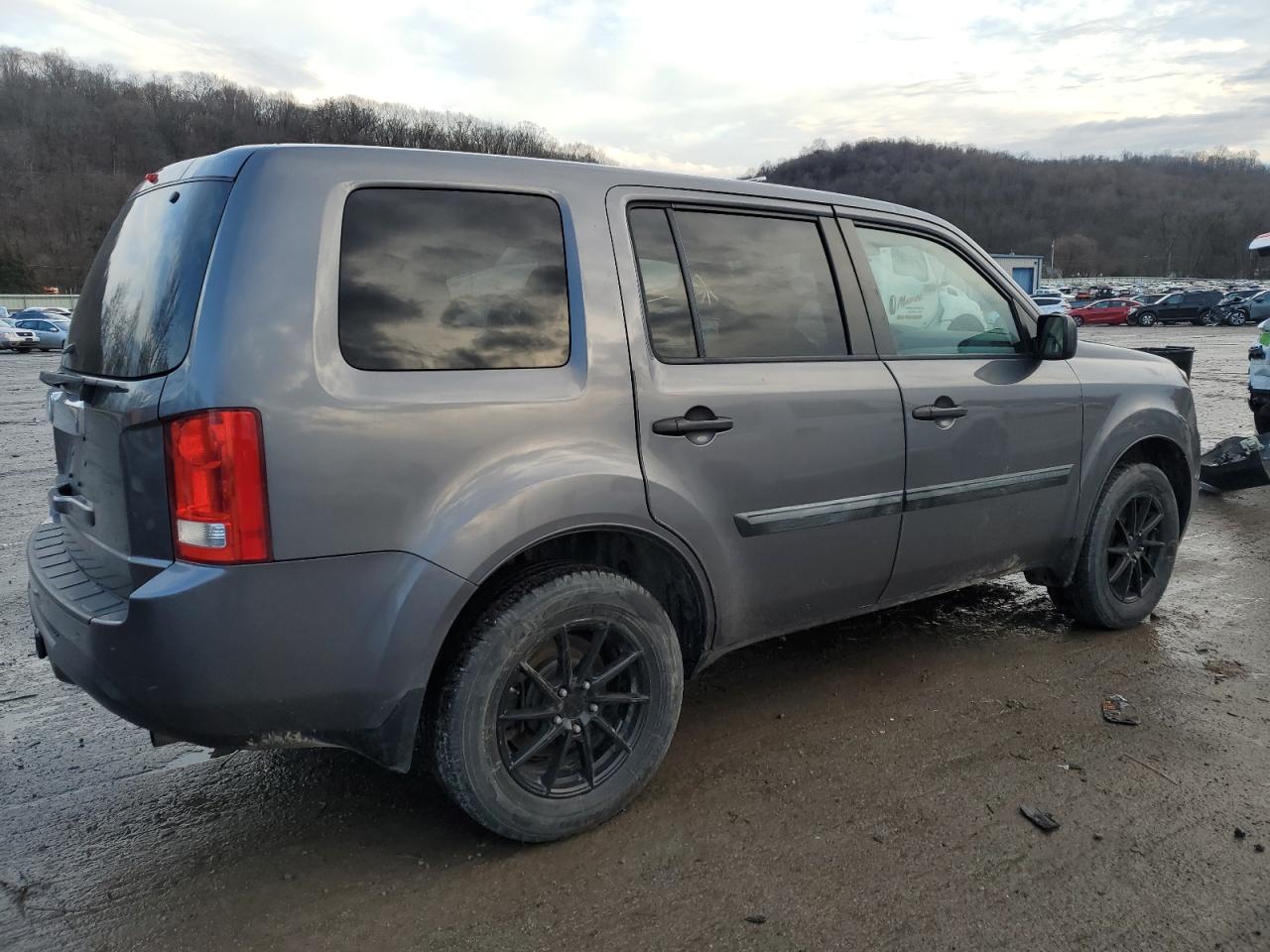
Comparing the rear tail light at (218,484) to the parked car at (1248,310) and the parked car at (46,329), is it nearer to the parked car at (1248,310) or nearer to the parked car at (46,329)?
the parked car at (46,329)

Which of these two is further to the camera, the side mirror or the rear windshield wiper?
the side mirror

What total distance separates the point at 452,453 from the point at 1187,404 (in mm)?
3680

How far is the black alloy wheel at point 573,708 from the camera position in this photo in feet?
8.61

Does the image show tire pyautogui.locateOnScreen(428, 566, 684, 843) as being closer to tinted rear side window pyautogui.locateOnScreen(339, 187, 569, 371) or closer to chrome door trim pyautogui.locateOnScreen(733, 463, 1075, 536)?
chrome door trim pyautogui.locateOnScreen(733, 463, 1075, 536)

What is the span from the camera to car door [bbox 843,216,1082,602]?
3428 mm

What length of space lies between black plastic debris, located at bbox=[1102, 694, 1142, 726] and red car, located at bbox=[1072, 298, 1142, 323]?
4391 cm

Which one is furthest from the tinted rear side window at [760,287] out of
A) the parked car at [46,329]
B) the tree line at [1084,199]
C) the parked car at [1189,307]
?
the tree line at [1084,199]

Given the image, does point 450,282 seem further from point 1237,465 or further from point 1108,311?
point 1108,311

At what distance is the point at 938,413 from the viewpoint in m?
3.42

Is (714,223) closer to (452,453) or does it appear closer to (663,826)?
(452,453)

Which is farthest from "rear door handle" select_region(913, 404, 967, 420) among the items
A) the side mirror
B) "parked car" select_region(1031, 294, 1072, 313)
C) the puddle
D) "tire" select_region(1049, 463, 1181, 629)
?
"parked car" select_region(1031, 294, 1072, 313)

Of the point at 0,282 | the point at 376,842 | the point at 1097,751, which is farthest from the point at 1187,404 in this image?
the point at 0,282

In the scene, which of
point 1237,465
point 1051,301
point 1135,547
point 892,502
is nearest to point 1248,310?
point 1051,301

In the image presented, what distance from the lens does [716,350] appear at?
9.75ft
